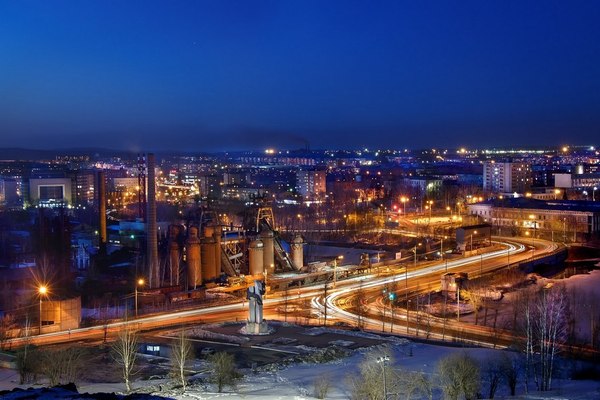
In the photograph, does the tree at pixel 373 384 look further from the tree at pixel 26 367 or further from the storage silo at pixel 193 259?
the storage silo at pixel 193 259

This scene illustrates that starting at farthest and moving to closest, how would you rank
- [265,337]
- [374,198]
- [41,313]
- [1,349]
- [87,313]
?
[374,198]
[87,313]
[41,313]
[265,337]
[1,349]

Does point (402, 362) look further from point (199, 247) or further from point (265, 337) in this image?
point (199, 247)

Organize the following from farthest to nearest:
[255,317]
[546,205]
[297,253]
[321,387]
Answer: [546,205], [297,253], [255,317], [321,387]

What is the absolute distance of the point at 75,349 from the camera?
1678 cm

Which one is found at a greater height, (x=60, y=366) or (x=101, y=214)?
(x=101, y=214)

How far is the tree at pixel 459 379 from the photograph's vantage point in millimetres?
12648

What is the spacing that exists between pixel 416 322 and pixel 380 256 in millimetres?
17023

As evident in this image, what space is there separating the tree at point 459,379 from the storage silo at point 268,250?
2112 cm

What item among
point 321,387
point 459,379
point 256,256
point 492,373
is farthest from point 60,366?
point 256,256

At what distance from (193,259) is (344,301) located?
7.31 metres

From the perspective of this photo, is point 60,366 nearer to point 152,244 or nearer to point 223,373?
point 223,373

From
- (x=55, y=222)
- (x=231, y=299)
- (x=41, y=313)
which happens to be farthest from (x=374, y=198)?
(x=41, y=313)

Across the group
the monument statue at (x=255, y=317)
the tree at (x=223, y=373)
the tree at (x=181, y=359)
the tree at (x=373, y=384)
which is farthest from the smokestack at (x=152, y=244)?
the tree at (x=373, y=384)

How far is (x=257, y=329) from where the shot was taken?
2061 cm
